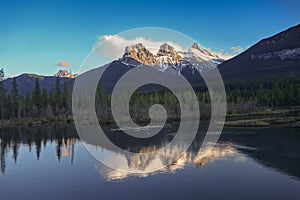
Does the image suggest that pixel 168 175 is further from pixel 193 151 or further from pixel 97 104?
pixel 97 104

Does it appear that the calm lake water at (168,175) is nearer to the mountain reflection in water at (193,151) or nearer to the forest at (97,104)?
the mountain reflection in water at (193,151)

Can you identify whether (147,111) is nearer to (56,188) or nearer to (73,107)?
(73,107)

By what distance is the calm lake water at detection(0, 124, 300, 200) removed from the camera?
19.8 m

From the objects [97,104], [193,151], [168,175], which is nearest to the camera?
[168,175]

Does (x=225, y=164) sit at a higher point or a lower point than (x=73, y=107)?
lower

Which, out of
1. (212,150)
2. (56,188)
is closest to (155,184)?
(56,188)

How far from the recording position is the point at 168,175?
79.1ft

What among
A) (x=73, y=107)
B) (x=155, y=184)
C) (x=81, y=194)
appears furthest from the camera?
(x=73, y=107)

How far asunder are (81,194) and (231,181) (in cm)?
1072

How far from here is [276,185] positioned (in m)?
20.8

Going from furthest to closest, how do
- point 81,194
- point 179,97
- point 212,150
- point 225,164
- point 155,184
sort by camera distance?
point 179,97 < point 212,150 < point 225,164 < point 155,184 < point 81,194

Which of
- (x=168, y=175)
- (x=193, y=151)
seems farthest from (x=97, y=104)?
(x=168, y=175)

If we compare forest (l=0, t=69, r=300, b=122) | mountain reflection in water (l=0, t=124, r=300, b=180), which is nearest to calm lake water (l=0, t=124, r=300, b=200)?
mountain reflection in water (l=0, t=124, r=300, b=180)

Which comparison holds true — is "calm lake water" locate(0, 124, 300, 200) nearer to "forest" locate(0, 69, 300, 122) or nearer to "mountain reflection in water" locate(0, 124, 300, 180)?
"mountain reflection in water" locate(0, 124, 300, 180)
